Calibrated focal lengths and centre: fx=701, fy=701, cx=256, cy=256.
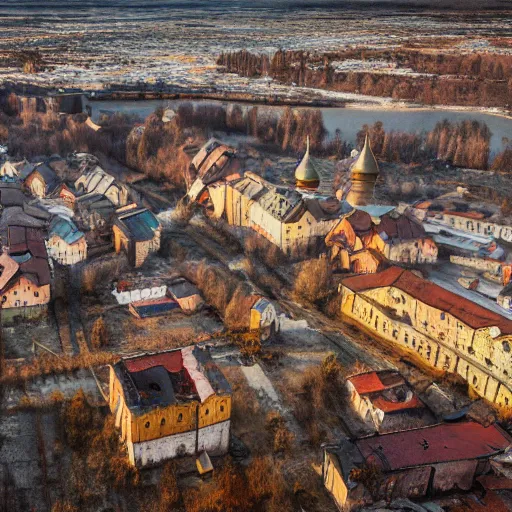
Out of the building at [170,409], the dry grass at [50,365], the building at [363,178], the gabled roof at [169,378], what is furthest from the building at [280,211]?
the building at [170,409]

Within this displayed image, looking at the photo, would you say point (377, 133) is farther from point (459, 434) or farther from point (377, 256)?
point (459, 434)

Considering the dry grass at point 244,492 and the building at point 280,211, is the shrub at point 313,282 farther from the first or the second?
the dry grass at point 244,492

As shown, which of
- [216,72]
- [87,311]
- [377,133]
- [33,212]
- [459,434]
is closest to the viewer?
[459,434]

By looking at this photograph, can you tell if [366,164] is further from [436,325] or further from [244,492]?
[244,492]

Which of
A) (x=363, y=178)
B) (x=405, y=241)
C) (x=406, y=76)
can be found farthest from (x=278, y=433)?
(x=406, y=76)

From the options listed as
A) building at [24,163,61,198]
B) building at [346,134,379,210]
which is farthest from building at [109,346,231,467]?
building at [24,163,61,198]

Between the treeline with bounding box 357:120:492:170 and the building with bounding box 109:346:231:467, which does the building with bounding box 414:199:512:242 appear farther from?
the building with bounding box 109:346:231:467

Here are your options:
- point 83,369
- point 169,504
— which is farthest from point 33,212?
point 169,504
